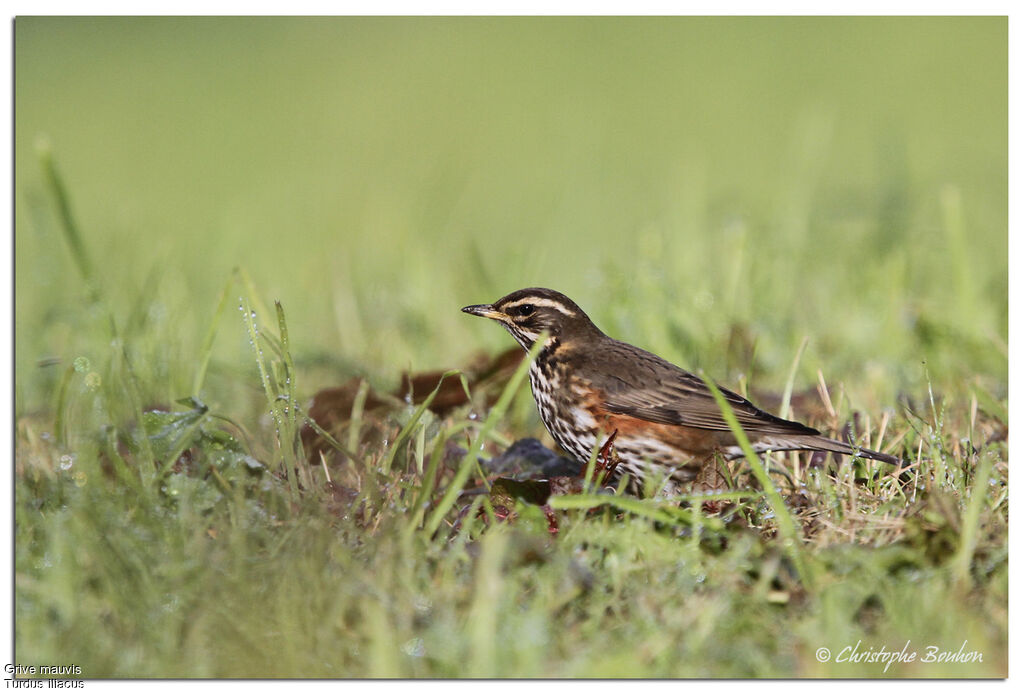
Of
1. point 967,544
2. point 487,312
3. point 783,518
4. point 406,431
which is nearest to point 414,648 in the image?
point 406,431

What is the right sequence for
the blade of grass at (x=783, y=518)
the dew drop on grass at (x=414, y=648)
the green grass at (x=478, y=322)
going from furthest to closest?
1. the blade of grass at (x=783, y=518)
2. the green grass at (x=478, y=322)
3. the dew drop on grass at (x=414, y=648)

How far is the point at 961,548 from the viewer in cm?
416

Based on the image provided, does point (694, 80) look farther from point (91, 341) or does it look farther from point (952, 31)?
point (91, 341)

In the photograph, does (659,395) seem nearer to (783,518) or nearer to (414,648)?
(783,518)

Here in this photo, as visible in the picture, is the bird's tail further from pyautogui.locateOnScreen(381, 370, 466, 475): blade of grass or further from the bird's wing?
pyautogui.locateOnScreen(381, 370, 466, 475): blade of grass

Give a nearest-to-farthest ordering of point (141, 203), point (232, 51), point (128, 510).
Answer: point (128, 510), point (232, 51), point (141, 203)

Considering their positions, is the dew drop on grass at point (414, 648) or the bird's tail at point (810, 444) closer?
the dew drop on grass at point (414, 648)

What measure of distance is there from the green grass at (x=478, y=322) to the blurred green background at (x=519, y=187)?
0.04m

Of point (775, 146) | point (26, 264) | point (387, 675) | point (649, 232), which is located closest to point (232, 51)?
point (26, 264)

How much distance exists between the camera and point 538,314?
631 cm

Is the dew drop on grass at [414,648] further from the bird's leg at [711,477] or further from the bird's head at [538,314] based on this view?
the bird's head at [538,314]

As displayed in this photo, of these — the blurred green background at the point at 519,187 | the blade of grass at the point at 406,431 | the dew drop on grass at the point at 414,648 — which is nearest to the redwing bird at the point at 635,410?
the blurred green background at the point at 519,187

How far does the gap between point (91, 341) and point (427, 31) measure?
3.09 m

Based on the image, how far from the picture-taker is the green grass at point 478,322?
3959 millimetres
